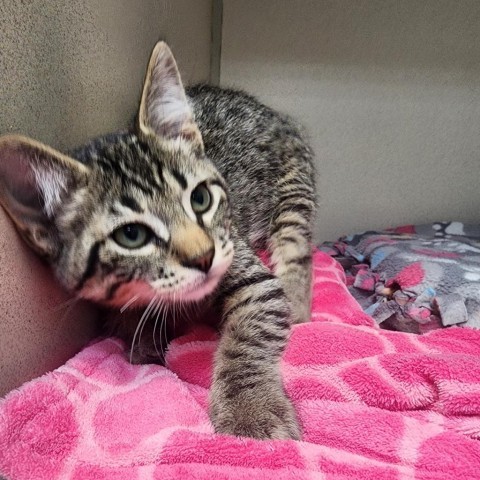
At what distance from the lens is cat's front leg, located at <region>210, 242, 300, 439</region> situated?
0.94 meters

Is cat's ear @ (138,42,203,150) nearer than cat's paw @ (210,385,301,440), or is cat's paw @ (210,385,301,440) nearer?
cat's paw @ (210,385,301,440)

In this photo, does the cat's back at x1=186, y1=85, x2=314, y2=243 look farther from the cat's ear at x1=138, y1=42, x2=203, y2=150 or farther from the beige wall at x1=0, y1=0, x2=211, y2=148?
the cat's ear at x1=138, y1=42, x2=203, y2=150

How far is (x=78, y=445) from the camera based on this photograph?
861 millimetres

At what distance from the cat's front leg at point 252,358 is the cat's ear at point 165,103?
0.35 meters

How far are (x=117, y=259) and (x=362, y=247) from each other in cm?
138

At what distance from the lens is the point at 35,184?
95 centimetres

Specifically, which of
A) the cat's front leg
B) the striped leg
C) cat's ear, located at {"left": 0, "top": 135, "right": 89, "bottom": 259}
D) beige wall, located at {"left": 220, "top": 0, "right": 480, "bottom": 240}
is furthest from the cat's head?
beige wall, located at {"left": 220, "top": 0, "right": 480, "bottom": 240}

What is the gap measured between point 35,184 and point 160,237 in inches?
9.9

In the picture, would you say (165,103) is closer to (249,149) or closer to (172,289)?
(172,289)

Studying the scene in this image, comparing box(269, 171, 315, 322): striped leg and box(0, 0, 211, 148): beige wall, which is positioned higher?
box(0, 0, 211, 148): beige wall

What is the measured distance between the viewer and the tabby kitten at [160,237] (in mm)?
957

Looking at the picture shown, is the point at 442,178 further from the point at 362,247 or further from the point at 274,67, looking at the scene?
the point at 274,67

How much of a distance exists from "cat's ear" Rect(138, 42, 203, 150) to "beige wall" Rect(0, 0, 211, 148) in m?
0.17

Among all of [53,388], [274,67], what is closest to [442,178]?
[274,67]
